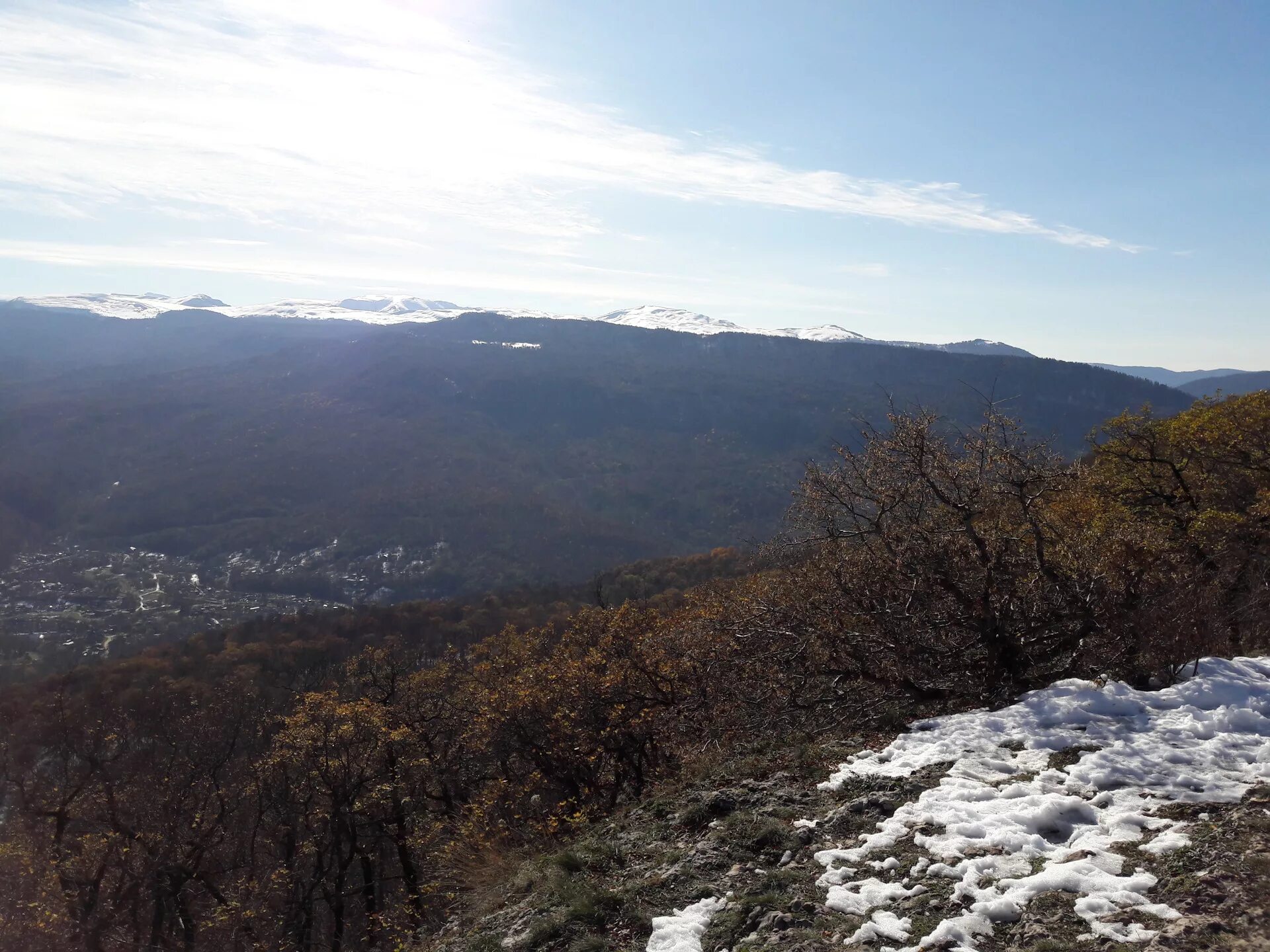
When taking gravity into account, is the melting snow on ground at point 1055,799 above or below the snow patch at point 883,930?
above

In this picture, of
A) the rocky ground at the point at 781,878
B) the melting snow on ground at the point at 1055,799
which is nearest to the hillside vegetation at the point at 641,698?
the rocky ground at the point at 781,878

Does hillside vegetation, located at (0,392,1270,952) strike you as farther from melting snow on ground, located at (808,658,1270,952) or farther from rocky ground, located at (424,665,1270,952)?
melting snow on ground, located at (808,658,1270,952)

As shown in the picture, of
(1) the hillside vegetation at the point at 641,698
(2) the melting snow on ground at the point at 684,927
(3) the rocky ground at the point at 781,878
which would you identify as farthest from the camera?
(1) the hillside vegetation at the point at 641,698

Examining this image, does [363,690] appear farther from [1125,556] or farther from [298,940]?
[1125,556]

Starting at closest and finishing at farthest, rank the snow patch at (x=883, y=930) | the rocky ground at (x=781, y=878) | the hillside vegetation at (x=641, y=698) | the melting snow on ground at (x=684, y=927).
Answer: the rocky ground at (x=781, y=878) < the snow patch at (x=883, y=930) < the melting snow on ground at (x=684, y=927) < the hillside vegetation at (x=641, y=698)

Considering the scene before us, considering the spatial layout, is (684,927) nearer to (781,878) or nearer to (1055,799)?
(781,878)

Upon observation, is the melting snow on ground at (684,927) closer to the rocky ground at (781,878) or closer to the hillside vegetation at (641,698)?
the rocky ground at (781,878)

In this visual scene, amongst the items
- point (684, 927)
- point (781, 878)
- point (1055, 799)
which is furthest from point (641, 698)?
point (1055, 799)

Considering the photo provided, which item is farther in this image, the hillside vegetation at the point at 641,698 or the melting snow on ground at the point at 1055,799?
the hillside vegetation at the point at 641,698
